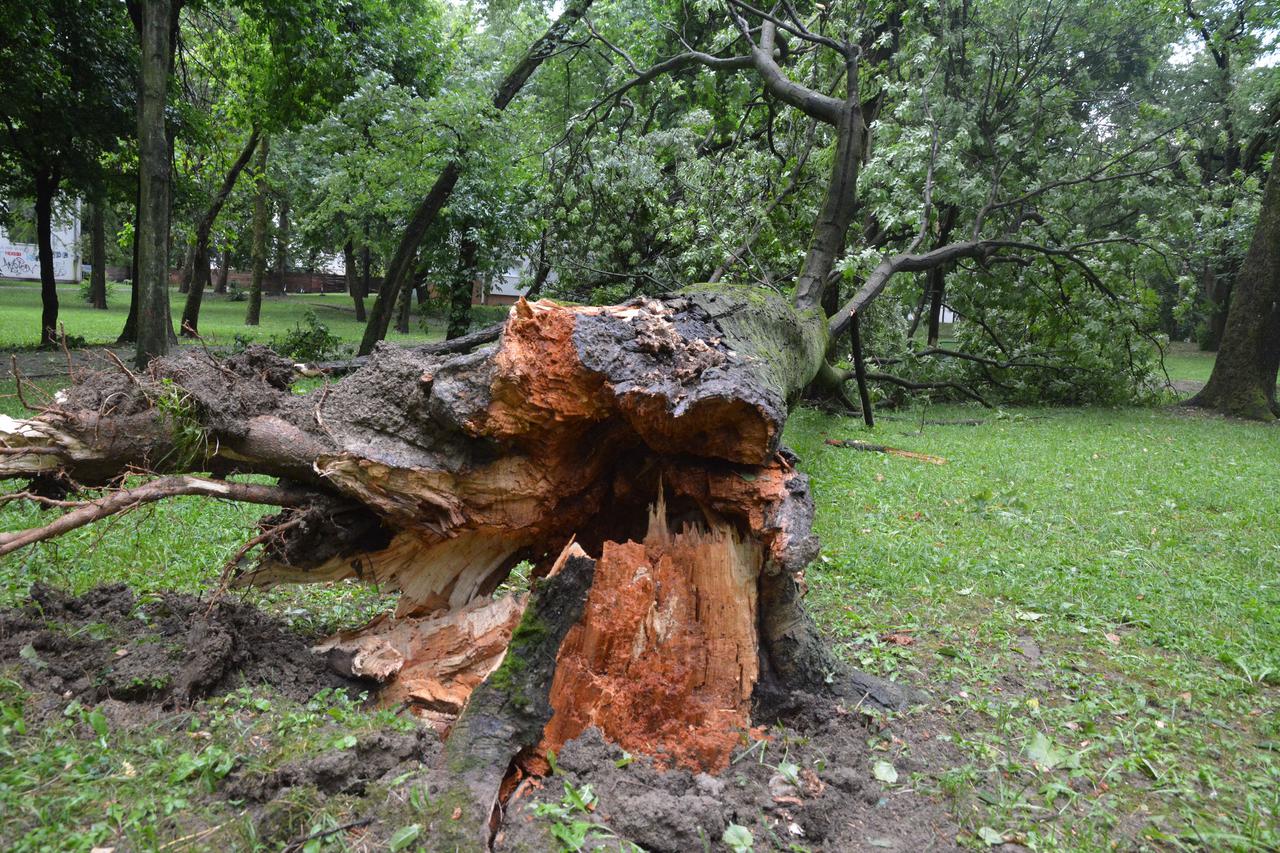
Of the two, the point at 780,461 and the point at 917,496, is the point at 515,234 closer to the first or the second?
the point at 917,496

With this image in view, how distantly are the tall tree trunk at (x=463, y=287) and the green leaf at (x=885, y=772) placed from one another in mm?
11479

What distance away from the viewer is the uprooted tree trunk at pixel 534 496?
272cm

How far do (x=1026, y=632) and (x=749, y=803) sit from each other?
209cm

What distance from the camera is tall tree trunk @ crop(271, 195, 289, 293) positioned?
30323 mm

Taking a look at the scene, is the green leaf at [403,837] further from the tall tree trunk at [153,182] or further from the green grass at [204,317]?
the green grass at [204,317]

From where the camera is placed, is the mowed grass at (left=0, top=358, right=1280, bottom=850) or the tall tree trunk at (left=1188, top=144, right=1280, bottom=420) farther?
the tall tree trunk at (left=1188, top=144, right=1280, bottom=420)

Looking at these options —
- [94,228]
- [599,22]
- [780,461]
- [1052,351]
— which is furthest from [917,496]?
[94,228]

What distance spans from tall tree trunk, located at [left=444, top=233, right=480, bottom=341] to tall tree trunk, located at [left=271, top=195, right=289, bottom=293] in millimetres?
17385

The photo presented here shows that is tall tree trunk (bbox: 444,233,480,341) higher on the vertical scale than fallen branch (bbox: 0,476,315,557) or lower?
higher

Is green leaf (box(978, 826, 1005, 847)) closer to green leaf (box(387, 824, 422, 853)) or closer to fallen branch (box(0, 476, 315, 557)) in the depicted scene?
green leaf (box(387, 824, 422, 853))

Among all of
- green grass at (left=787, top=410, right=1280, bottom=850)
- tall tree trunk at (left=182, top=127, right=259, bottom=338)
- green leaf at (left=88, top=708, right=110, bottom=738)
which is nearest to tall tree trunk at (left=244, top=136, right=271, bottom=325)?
tall tree trunk at (left=182, top=127, right=259, bottom=338)

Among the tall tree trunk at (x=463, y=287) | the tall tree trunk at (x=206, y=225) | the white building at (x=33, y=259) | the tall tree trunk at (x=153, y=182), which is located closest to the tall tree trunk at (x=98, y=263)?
the tall tree trunk at (x=206, y=225)

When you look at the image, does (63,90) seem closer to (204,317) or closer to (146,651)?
(146,651)

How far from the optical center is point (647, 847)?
220 centimetres
